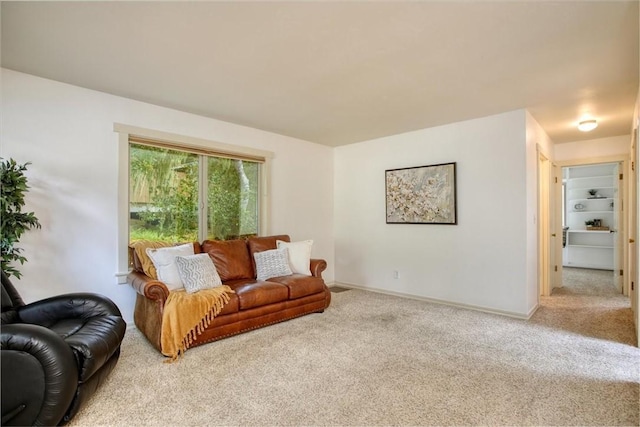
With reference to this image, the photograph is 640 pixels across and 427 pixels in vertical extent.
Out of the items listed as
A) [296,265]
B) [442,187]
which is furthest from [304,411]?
[442,187]

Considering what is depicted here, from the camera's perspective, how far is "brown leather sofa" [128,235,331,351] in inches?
113

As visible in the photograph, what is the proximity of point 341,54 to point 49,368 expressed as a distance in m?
2.59

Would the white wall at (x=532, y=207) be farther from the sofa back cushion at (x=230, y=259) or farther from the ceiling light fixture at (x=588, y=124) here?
the sofa back cushion at (x=230, y=259)

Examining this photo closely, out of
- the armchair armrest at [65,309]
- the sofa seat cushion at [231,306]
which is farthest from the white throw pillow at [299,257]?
the armchair armrest at [65,309]

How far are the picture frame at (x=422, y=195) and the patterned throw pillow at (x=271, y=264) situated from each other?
5.99 feet

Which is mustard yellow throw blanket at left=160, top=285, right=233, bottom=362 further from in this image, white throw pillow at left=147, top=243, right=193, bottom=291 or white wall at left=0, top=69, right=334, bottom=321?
white wall at left=0, top=69, right=334, bottom=321

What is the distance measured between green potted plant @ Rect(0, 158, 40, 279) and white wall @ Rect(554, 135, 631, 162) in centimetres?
677

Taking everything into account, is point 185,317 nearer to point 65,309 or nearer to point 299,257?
point 65,309

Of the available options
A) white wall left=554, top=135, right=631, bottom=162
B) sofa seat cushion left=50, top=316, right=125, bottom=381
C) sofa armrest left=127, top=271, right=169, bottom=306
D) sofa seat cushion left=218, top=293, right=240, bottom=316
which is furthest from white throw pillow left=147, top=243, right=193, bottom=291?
white wall left=554, top=135, right=631, bottom=162

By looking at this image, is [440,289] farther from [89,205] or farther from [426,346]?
[89,205]

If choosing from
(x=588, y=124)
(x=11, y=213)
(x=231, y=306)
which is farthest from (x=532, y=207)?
(x=11, y=213)

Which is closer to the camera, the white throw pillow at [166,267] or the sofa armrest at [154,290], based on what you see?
the sofa armrest at [154,290]

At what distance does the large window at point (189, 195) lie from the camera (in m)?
3.61

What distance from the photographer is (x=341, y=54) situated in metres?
2.47
